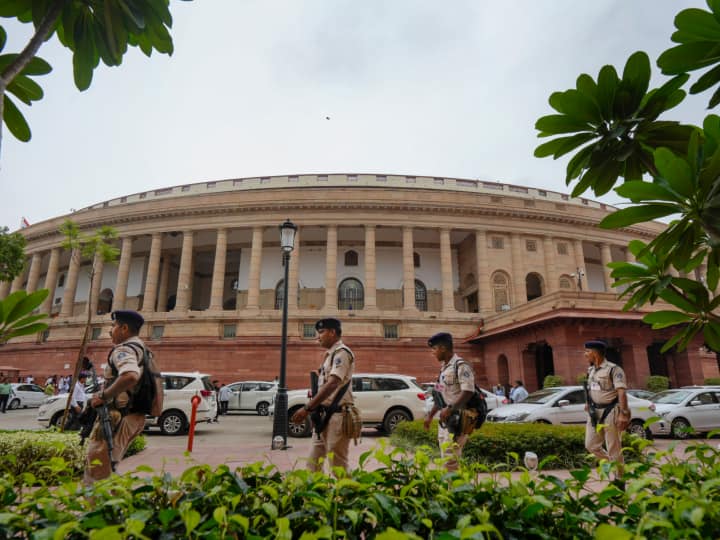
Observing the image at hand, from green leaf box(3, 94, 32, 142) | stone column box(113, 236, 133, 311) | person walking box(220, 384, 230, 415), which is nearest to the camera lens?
green leaf box(3, 94, 32, 142)

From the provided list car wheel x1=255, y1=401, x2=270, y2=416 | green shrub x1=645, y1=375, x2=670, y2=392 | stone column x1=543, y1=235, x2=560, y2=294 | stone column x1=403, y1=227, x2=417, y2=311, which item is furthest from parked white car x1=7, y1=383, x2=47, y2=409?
stone column x1=543, y1=235, x2=560, y2=294

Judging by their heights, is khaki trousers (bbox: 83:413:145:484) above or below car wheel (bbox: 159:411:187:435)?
above

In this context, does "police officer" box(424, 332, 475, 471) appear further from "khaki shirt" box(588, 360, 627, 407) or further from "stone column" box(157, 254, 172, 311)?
"stone column" box(157, 254, 172, 311)

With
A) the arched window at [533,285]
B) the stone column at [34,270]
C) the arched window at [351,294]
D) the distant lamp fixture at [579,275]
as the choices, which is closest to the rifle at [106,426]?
the arched window at [351,294]

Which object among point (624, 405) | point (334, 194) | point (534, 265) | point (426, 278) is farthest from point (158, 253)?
point (624, 405)

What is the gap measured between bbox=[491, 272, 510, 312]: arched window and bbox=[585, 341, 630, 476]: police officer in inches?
979

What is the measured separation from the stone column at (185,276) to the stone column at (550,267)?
25.7 m

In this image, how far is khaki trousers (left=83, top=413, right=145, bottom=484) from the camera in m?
3.71

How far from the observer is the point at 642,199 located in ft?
6.88

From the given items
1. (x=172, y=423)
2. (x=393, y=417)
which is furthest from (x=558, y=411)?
(x=172, y=423)

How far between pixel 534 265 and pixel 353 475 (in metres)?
31.9

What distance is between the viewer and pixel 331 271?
29.8 m

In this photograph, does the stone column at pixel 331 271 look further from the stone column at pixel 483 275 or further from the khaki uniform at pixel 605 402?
the khaki uniform at pixel 605 402

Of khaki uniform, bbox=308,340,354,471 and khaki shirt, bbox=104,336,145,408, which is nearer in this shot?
khaki shirt, bbox=104,336,145,408
